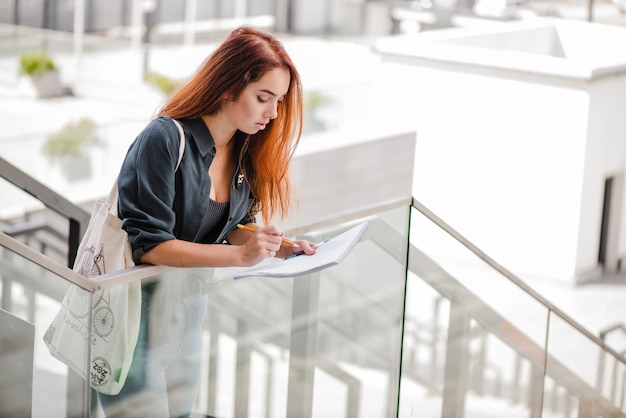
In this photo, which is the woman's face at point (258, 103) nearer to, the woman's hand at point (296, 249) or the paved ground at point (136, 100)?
the woman's hand at point (296, 249)

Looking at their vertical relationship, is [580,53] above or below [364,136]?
above

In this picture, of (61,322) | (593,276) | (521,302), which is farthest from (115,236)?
(593,276)

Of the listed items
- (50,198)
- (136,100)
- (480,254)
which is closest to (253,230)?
(480,254)

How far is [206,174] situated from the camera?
2.71m

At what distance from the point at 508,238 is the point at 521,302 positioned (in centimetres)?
867

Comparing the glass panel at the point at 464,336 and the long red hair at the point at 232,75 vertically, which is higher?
the long red hair at the point at 232,75

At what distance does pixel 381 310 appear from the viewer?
141 inches

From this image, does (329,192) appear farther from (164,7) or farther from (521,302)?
(164,7)

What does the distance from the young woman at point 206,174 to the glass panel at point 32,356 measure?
12 cm

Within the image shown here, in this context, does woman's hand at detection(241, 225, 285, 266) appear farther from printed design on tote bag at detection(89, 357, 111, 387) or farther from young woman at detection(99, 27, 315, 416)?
printed design on tote bag at detection(89, 357, 111, 387)

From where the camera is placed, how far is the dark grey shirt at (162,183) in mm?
2551

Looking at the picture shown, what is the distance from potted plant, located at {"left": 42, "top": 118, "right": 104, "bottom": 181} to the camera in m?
12.4

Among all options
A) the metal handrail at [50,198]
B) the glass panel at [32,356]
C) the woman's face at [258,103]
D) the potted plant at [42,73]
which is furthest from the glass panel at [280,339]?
the potted plant at [42,73]

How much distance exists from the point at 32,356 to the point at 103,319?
0.79 feet
